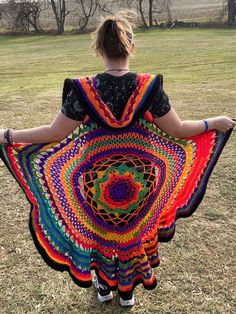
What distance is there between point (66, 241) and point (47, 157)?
0.53 m

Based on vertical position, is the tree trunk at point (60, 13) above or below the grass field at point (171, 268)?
below

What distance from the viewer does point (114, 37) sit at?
5.57 ft

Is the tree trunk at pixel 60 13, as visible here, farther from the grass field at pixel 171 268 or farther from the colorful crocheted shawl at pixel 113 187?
the colorful crocheted shawl at pixel 113 187

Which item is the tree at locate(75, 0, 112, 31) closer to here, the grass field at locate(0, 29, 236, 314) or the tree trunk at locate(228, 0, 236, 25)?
the tree trunk at locate(228, 0, 236, 25)

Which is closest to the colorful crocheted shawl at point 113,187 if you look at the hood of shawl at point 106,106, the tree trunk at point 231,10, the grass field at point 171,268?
the hood of shawl at point 106,106

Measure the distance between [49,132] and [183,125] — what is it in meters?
0.71

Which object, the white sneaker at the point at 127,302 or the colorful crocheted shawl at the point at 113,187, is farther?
the white sneaker at the point at 127,302

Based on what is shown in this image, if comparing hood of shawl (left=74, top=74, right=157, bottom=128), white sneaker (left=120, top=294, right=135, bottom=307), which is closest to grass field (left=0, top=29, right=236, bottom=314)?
white sneaker (left=120, top=294, right=135, bottom=307)

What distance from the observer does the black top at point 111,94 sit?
1764 millimetres

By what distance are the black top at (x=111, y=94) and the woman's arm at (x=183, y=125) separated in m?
0.13

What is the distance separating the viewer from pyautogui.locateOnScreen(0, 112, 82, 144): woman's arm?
1803 mm

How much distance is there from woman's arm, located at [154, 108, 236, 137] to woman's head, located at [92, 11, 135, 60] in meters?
0.38

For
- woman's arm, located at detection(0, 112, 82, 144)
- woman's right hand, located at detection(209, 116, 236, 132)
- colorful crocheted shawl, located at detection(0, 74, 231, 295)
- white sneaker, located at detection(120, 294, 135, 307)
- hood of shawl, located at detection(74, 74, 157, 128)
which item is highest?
hood of shawl, located at detection(74, 74, 157, 128)

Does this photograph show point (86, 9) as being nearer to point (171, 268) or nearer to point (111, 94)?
point (171, 268)
